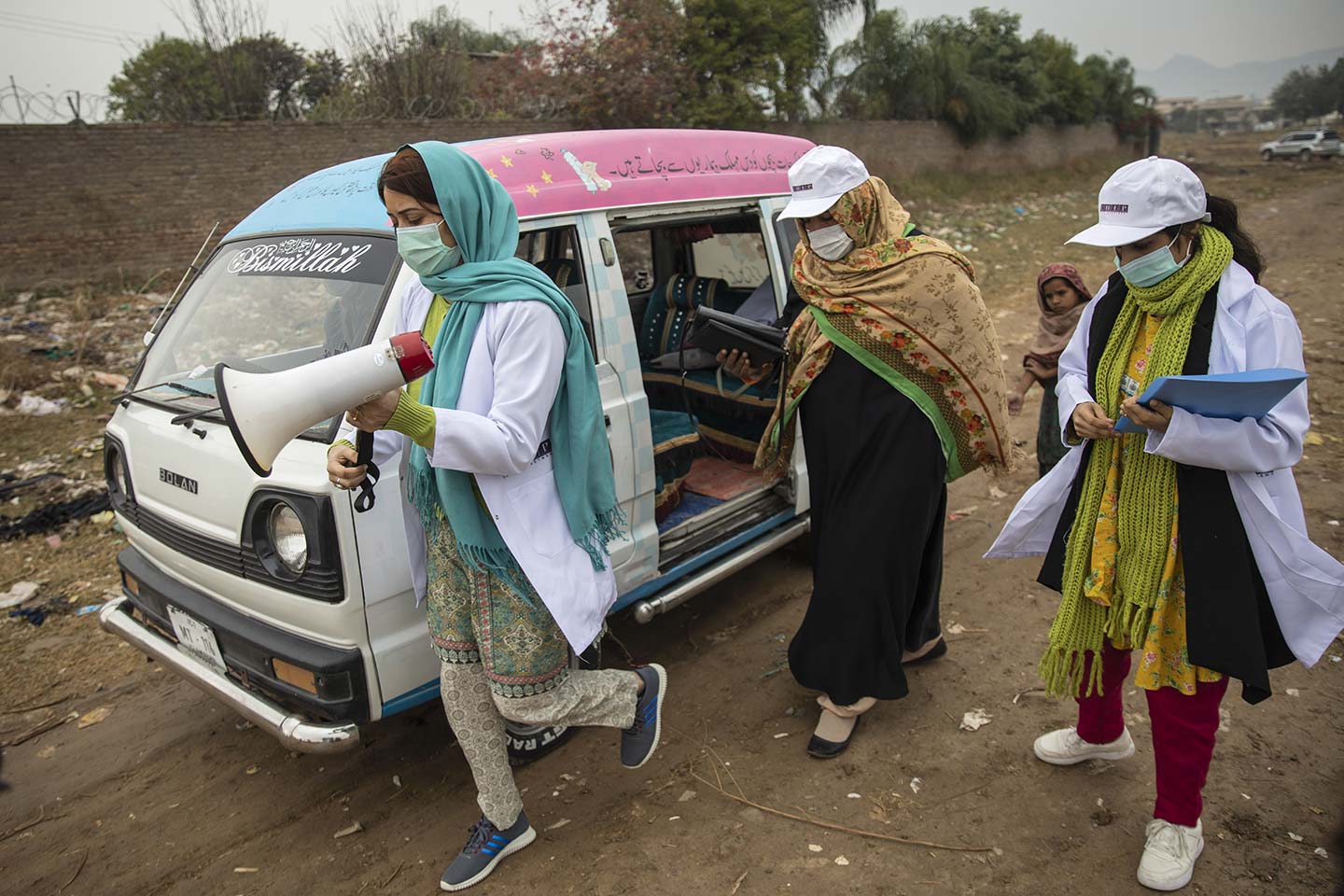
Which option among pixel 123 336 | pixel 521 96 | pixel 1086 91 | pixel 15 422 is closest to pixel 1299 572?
pixel 15 422

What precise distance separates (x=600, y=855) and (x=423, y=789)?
0.79 metres

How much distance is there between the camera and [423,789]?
309 cm

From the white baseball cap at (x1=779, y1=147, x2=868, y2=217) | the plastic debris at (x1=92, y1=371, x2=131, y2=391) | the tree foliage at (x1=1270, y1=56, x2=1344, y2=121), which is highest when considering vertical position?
the tree foliage at (x1=1270, y1=56, x2=1344, y2=121)

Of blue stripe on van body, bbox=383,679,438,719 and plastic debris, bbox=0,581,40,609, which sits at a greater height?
blue stripe on van body, bbox=383,679,438,719

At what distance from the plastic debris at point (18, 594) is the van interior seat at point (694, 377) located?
3531mm

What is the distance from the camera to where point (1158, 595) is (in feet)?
7.72

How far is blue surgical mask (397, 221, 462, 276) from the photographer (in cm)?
212

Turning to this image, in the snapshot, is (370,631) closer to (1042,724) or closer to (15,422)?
(1042,724)

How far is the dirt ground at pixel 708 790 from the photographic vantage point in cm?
258

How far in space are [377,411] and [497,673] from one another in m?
0.88

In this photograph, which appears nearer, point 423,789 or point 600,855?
point 600,855

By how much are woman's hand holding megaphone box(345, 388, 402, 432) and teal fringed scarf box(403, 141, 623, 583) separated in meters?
0.29

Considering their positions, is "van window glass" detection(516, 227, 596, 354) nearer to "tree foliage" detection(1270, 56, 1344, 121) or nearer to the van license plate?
the van license plate

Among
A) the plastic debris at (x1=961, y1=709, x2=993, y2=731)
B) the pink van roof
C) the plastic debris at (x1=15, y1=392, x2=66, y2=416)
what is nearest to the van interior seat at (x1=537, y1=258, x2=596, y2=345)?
the pink van roof
